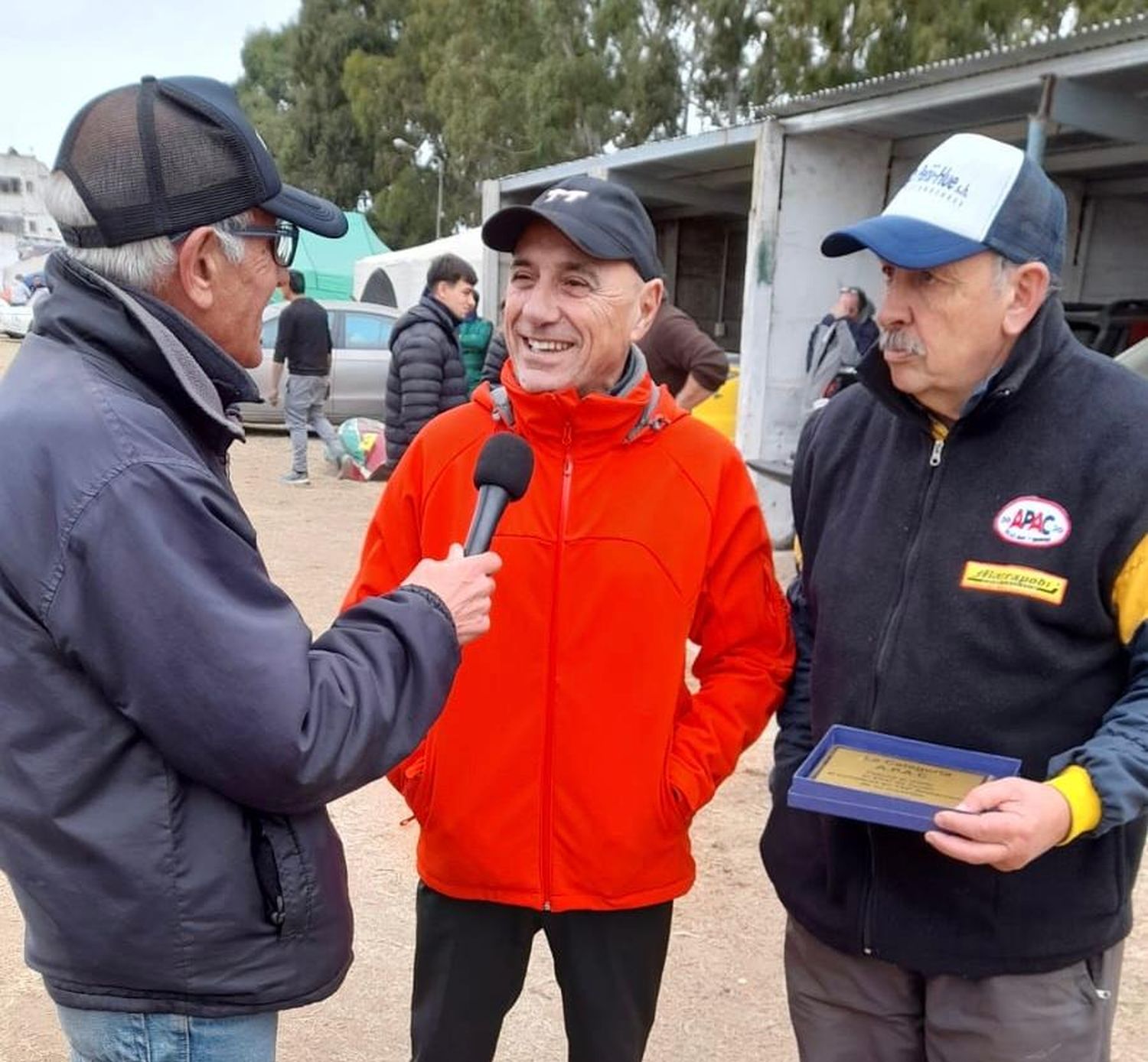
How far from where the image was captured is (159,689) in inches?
50.7

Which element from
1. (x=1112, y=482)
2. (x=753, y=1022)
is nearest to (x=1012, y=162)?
(x=1112, y=482)

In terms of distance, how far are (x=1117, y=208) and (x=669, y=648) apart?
8451 millimetres

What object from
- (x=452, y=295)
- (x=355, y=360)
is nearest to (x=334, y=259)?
(x=355, y=360)

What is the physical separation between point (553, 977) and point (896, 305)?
2.29 m

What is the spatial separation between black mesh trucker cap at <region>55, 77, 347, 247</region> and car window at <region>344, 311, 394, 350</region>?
1151 centimetres

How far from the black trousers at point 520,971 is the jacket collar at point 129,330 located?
1.19m

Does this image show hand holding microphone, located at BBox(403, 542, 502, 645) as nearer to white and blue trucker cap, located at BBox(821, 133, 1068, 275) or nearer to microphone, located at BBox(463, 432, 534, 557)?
microphone, located at BBox(463, 432, 534, 557)

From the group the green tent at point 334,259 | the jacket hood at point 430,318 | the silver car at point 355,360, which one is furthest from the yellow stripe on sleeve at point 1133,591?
the green tent at point 334,259

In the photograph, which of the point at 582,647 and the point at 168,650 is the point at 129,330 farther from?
the point at 582,647

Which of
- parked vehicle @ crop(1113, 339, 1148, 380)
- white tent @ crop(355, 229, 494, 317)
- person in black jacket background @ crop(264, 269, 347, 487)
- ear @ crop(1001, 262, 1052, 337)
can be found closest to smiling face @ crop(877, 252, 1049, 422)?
ear @ crop(1001, 262, 1052, 337)

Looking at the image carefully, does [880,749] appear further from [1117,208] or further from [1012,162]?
[1117,208]

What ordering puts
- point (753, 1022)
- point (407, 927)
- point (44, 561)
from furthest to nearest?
point (407, 927) < point (753, 1022) < point (44, 561)

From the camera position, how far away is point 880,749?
68.4 inches

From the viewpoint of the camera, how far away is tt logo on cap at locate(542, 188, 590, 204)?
2.02 metres
